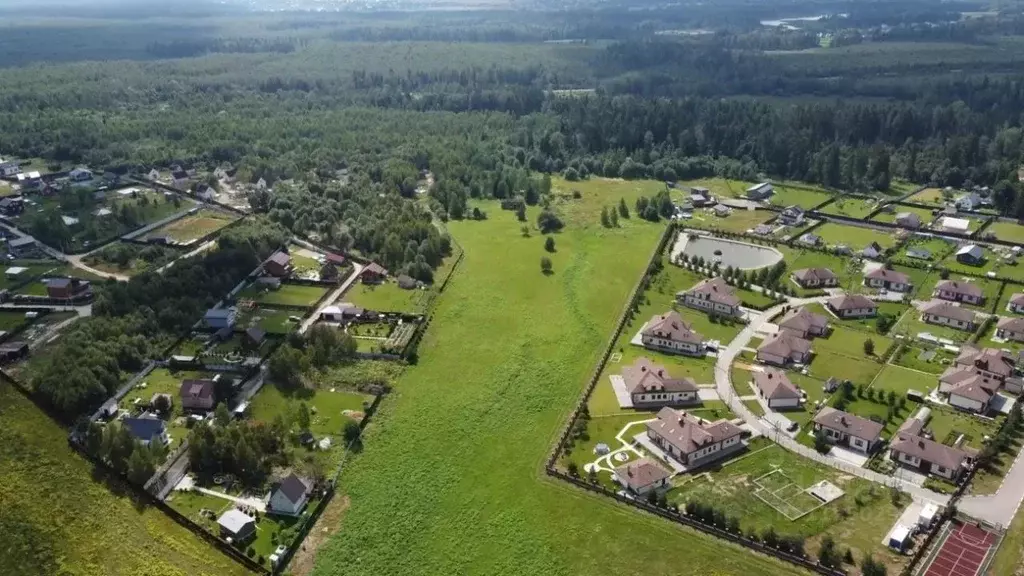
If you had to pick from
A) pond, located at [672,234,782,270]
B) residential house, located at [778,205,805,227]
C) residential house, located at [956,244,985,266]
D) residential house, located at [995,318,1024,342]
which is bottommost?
residential house, located at [778,205,805,227]

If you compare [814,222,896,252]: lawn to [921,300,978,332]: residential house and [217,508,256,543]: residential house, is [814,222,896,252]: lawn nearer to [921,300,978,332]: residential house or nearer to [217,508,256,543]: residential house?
[921,300,978,332]: residential house

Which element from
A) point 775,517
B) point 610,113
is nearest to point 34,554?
point 775,517

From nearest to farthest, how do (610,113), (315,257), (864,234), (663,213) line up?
(315,257)
(864,234)
(663,213)
(610,113)

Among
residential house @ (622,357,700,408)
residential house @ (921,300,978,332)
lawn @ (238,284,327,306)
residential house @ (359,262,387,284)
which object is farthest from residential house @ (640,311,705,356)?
lawn @ (238,284,327,306)

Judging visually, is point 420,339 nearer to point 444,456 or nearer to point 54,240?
point 444,456

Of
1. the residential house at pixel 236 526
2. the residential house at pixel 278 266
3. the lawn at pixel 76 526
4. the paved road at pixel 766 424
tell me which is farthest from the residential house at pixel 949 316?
the residential house at pixel 278 266

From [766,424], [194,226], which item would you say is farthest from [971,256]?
[194,226]
